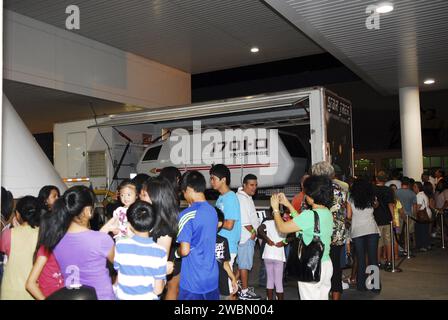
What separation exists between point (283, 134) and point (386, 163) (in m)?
22.4

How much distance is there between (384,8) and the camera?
8023 mm

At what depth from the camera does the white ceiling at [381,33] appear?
8031 millimetres

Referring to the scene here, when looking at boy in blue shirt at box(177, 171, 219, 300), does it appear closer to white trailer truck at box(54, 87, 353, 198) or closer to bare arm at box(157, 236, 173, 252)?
bare arm at box(157, 236, 173, 252)

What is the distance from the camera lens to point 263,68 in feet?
54.6

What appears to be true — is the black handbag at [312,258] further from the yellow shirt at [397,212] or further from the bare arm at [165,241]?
the yellow shirt at [397,212]

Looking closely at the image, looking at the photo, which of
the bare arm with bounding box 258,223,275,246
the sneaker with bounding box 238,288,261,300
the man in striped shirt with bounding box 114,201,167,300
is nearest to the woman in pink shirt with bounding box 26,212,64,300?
the man in striped shirt with bounding box 114,201,167,300

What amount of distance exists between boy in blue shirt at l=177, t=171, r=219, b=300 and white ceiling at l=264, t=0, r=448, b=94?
5205 millimetres

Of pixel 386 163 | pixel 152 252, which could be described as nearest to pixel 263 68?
pixel 152 252

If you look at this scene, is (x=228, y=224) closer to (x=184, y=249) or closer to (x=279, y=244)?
(x=279, y=244)

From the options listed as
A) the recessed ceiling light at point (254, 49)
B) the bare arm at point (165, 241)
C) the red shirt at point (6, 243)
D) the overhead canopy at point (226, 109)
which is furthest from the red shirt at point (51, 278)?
the recessed ceiling light at point (254, 49)

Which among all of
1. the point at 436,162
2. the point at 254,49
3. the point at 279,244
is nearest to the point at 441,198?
the point at 254,49

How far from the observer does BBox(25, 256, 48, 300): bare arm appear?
125 inches

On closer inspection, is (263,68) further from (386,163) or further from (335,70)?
(386,163)

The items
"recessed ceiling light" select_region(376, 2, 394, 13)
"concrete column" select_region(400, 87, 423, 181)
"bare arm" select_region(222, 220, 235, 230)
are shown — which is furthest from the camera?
"concrete column" select_region(400, 87, 423, 181)
